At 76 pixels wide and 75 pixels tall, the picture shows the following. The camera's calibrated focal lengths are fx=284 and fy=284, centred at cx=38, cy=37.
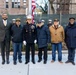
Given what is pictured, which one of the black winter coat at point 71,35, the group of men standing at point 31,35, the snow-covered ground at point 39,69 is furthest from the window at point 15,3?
the snow-covered ground at point 39,69

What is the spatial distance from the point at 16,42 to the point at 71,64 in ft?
7.59

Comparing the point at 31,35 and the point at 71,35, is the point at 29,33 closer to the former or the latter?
the point at 31,35

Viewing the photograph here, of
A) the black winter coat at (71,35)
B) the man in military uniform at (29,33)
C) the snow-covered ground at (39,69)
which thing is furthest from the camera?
the black winter coat at (71,35)

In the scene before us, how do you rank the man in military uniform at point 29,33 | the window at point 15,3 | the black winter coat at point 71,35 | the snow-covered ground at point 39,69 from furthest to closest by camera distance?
the window at point 15,3, the black winter coat at point 71,35, the man in military uniform at point 29,33, the snow-covered ground at point 39,69

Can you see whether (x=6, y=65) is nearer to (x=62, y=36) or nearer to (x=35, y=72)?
(x=35, y=72)

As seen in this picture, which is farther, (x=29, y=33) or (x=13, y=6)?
(x=13, y=6)

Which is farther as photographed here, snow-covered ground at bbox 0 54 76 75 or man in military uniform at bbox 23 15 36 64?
man in military uniform at bbox 23 15 36 64

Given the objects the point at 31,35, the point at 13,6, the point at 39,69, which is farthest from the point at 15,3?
the point at 39,69

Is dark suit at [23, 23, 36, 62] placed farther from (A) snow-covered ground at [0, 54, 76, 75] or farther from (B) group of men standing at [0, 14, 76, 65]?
(A) snow-covered ground at [0, 54, 76, 75]

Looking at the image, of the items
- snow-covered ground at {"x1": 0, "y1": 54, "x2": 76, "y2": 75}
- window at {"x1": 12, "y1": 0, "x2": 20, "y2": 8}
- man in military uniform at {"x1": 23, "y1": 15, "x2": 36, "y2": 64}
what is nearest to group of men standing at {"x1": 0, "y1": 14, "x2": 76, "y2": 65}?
man in military uniform at {"x1": 23, "y1": 15, "x2": 36, "y2": 64}

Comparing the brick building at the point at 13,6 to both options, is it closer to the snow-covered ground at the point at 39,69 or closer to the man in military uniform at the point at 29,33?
the man in military uniform at the point at 29,33

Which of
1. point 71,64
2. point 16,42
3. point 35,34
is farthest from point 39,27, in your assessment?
point 71,64

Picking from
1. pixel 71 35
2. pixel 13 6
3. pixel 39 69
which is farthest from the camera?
pixel 13 6

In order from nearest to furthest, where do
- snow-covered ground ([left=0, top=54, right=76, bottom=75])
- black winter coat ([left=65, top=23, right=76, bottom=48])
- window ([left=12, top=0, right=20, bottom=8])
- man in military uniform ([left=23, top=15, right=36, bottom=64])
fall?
1. snow-covered ground ([left=0, top=54, right=76, bottom=75])
2. man in military uniform ([left=23, top=15, right=36, bottom=64])
3. black winter coat ([left=65, top=23, right=76, bottom=48])
4. window ([left=12, top=0, right=20, bottom=8])
